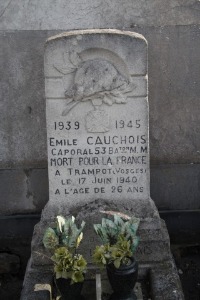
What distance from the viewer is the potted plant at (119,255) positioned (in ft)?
10.5

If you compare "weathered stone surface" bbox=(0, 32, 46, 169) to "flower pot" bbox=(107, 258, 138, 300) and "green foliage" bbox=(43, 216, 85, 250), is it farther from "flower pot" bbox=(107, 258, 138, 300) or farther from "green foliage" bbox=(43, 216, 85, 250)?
"flower pot" bbox=(107, 258, 138, 300)

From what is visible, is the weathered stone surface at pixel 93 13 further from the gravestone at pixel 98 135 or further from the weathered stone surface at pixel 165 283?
the weathered stone surface at pixel 165 283

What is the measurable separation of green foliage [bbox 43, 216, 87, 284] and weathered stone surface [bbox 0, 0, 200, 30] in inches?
87.3

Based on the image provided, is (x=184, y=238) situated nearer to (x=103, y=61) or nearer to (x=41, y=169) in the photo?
(x=41, y=169)

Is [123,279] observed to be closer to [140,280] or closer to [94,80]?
[140,280]

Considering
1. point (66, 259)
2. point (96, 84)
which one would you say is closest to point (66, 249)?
point (66, 259)

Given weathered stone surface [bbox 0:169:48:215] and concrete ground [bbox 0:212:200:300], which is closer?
concrete ground [bbox 0:212:200:300]

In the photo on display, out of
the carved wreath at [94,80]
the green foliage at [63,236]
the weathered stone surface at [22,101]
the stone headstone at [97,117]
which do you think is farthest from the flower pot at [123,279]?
the weathered stone surface at [22,101]

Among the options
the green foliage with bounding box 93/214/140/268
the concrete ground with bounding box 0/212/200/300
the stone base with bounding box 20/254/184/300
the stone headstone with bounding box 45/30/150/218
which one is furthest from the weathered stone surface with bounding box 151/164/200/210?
the green foliage with bounding box 93/214/140/268

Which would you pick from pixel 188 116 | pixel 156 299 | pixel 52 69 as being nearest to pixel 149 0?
pixel 188 116

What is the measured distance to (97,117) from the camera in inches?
151

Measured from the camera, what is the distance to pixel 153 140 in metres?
4.95

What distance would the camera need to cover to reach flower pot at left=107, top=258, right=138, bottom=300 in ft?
10.5

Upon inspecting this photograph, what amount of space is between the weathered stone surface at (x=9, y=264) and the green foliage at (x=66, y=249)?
1.44 m
